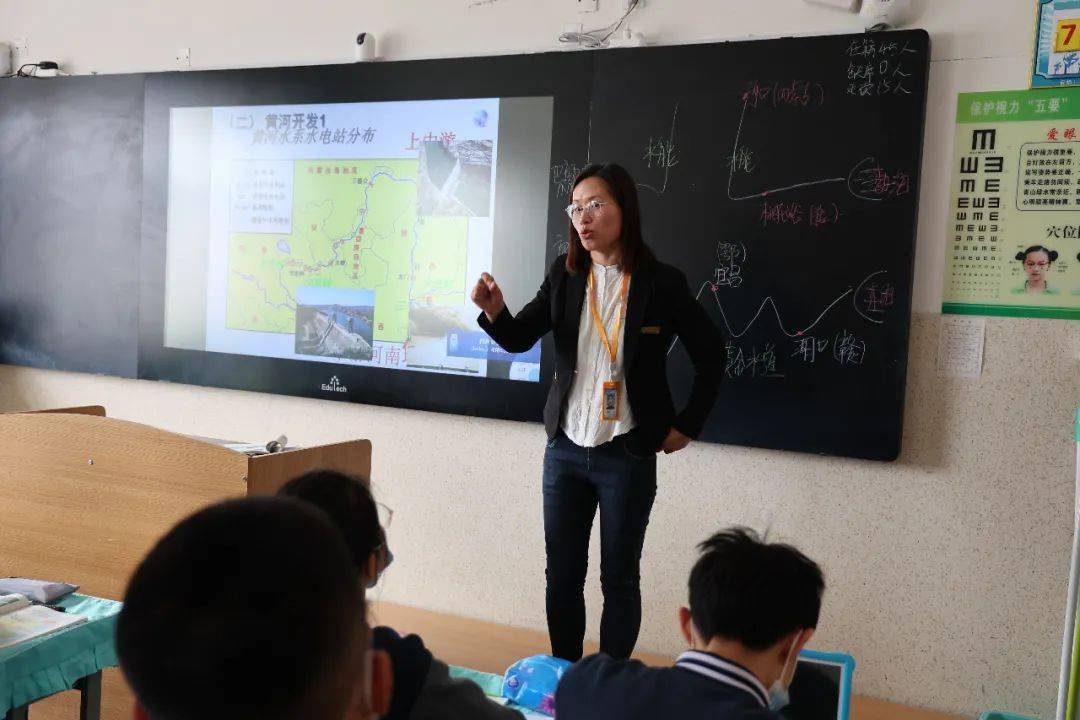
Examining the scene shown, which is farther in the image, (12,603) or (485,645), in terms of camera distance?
(485,645)

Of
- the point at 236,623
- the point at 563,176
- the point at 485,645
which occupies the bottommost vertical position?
the point at 485,645

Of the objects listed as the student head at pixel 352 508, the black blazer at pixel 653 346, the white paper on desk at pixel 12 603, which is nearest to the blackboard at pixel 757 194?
the black blazer at pixel 653 346

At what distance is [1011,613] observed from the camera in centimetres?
282

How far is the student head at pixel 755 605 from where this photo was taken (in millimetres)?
1284

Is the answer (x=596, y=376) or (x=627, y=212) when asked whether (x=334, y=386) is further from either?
(x=627, y=212)

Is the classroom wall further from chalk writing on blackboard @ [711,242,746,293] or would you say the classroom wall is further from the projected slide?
chalk writing on blackboard @ [711,242,746,293]

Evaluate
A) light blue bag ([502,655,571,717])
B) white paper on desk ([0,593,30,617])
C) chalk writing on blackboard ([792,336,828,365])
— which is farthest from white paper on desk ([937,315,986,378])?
white paper on desk ([0,593,30,617])

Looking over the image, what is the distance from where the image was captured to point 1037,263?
278 cm

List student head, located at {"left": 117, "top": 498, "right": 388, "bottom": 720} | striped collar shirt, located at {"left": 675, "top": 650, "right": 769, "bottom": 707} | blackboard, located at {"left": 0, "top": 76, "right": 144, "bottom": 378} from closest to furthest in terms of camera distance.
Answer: student head, located at {"left": 117, "top": 498, "right": 388, "bottom": 720} → striped collar shirt, located at {"left": 675, "top": 650, "right": 769, "bottom": 707} → blackboard, located at {"left": 0, "top": 76, "right": 144, "bottom": 378}

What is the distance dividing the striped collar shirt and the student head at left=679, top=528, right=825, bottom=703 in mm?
58

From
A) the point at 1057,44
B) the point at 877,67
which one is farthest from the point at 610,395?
the point at 1057,44

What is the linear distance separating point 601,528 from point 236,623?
1995 millimetres

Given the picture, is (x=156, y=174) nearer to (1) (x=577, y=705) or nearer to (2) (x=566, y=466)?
(2) (x=566, y=466)

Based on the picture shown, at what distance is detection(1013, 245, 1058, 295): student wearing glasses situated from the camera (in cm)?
276
